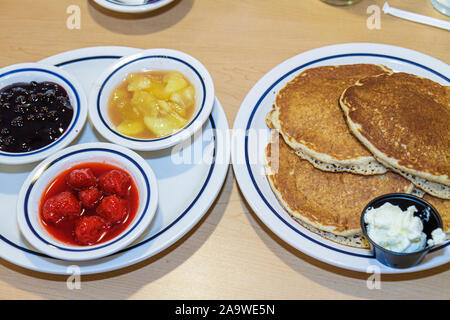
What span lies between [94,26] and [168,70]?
76 cm

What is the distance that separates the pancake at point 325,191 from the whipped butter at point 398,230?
0.45ft

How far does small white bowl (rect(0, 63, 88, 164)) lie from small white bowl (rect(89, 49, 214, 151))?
53mm

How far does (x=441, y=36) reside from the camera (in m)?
2.39

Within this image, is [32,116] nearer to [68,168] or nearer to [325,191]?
[68,168]

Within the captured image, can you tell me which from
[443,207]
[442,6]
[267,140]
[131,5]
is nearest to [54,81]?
[131,5]

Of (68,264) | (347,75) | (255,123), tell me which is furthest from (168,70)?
(68,264)

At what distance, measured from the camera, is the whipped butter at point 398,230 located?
1.48 meters

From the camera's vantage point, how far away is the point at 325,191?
5.83 ft

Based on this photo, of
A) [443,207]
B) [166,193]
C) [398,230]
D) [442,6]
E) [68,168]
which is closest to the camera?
[398,230]

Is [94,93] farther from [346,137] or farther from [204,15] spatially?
[346,137]

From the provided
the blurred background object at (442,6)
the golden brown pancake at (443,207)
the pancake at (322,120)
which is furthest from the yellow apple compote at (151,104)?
the blurred background object at (442,6)

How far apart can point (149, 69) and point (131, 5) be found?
0.56m

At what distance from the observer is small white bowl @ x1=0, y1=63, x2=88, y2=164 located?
181 centimetres

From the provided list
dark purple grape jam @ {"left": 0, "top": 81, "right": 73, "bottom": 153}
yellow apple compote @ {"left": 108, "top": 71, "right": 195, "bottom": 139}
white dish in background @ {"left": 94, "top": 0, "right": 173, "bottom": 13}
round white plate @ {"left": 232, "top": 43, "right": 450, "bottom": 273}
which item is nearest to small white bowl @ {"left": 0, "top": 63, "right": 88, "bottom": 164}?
dark purple grape jam @ {"left": 0, "top": 81, "right": 73, "bottom": 153}
